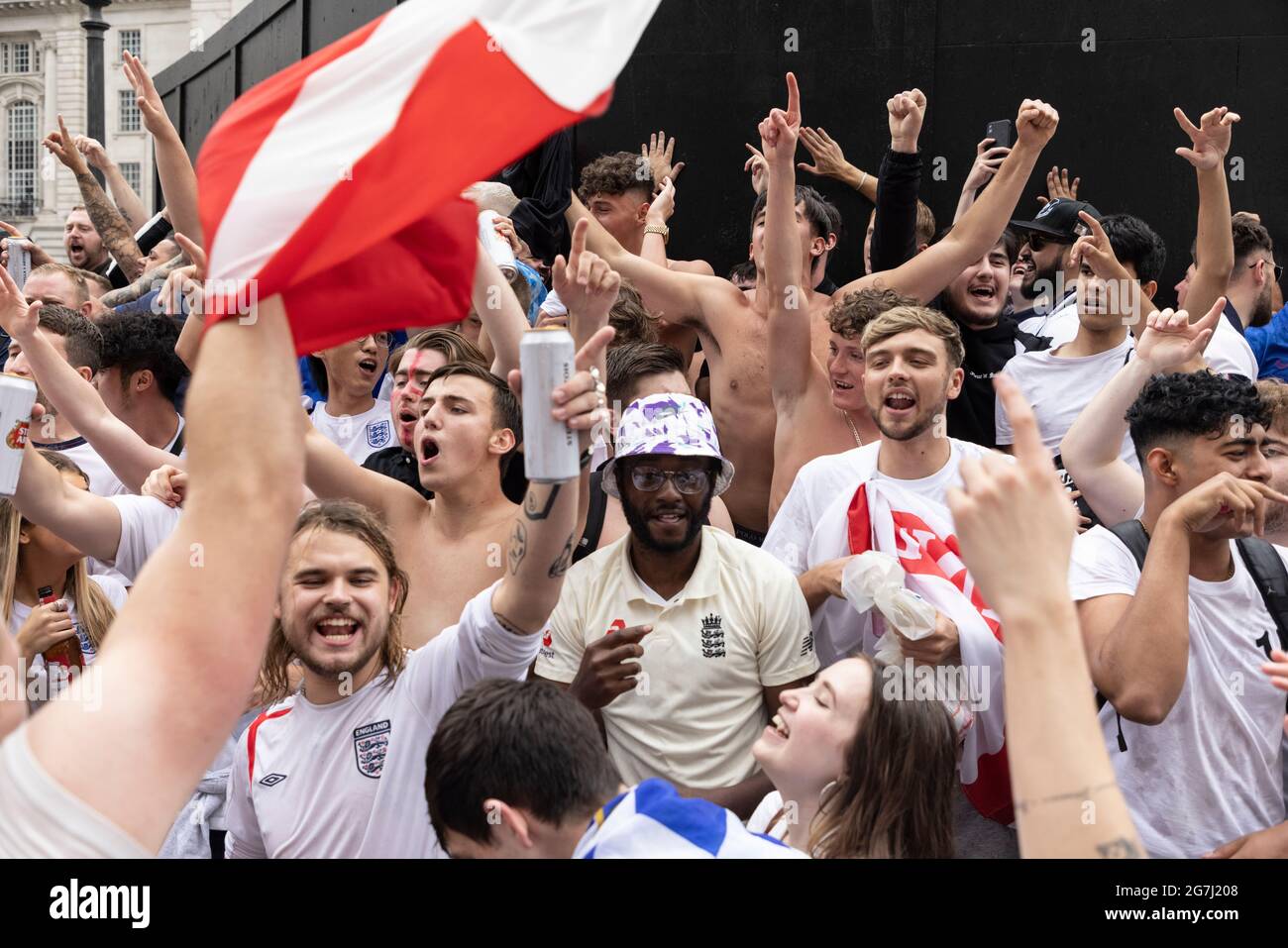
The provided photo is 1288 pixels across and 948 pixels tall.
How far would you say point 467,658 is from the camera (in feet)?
11.0

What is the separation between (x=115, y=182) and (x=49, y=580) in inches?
201

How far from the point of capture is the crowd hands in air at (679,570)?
1742 millimetres

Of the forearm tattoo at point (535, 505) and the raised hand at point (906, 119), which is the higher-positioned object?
the raised hand at point (906, 119)

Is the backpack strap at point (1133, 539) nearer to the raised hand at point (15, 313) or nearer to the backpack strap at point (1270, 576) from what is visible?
the backpack strap at point (1270, 576)

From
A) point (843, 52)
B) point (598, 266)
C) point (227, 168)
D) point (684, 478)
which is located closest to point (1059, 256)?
point (843, 52)

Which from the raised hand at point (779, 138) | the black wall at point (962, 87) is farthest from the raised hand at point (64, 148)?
the raised hand at point (779, 138)

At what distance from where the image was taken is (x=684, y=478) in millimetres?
4148

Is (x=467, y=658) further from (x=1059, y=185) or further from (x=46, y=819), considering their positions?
(x=1059, y=185)

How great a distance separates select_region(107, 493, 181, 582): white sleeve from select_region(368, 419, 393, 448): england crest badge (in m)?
1.18

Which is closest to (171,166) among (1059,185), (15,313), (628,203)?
(15,313)

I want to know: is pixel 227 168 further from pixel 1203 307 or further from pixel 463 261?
pixel 1203 307

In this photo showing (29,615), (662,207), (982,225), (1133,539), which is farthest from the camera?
(662,207)

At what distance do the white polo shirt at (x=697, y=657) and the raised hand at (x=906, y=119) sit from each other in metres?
2.22
